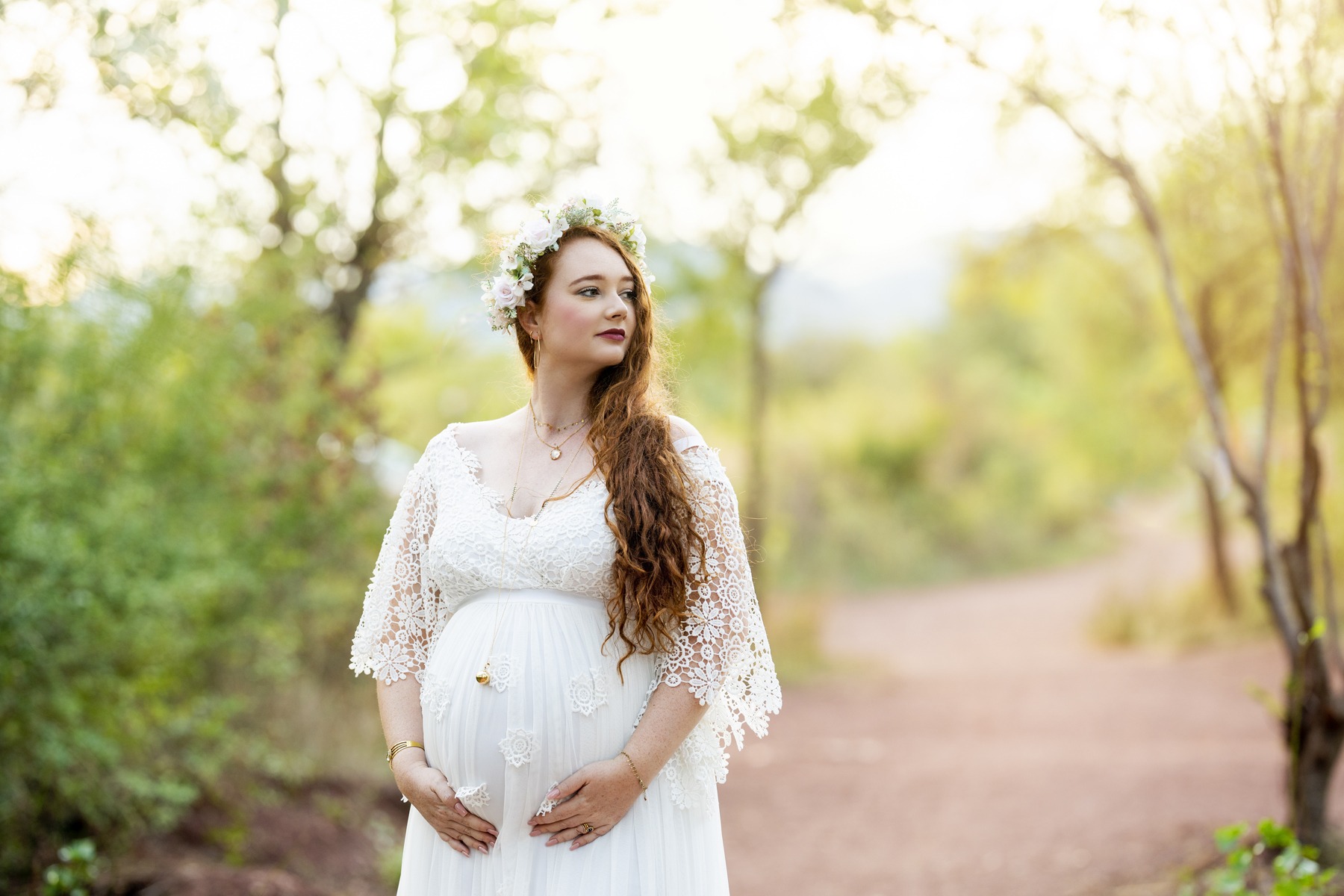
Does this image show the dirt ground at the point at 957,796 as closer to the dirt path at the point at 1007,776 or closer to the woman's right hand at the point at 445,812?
the dirt path at the point at 1007,776

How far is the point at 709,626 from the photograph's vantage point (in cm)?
251

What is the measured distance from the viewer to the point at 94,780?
4.61 meters

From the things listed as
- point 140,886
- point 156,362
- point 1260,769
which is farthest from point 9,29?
point 1260,769

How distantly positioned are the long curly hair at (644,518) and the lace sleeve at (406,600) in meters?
0.45

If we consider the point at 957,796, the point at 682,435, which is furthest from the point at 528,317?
the point at 957,796

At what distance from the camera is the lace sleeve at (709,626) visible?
2.49 metres

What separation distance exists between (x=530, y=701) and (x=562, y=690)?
7 centimetres

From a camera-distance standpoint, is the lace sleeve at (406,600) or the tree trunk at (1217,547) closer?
the lace sleeve at (406,600)

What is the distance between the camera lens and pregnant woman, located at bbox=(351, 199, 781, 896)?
96.3 inches

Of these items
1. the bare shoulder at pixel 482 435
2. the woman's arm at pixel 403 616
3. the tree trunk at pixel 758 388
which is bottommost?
the woman's arm at pixel 403 616

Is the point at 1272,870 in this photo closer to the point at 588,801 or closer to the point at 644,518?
the point at 588,801

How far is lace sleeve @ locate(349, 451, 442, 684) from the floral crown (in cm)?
44

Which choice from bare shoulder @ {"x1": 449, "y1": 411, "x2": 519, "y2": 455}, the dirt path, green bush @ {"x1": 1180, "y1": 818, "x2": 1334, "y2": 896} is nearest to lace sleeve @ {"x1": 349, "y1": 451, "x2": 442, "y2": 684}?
bare shoulder @ {"x1": 449, "y1": 411, "x2": 519, "y2": 455}

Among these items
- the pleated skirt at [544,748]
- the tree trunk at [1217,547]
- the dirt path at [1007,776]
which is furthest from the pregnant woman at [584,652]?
the tree trunk at [1217,547]
